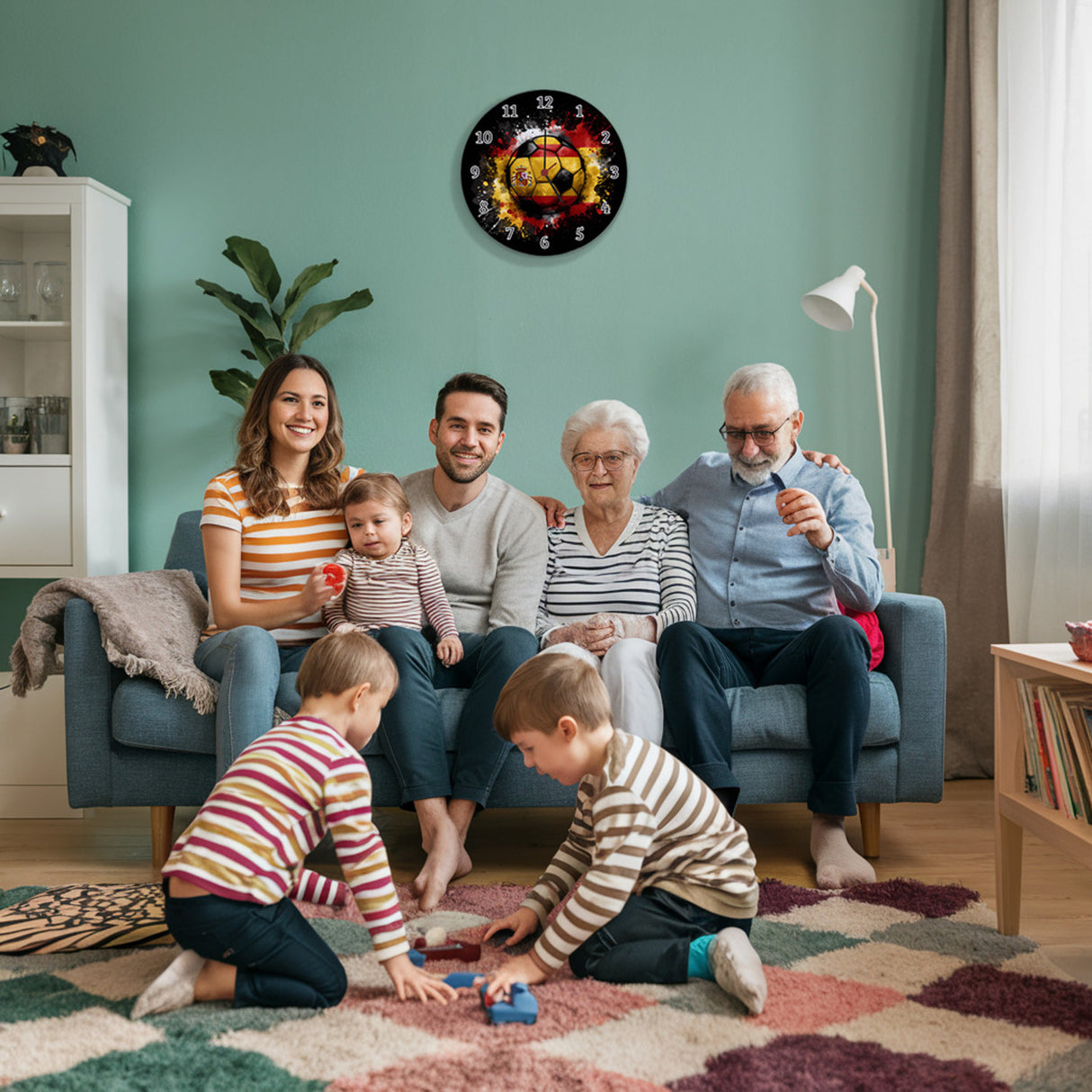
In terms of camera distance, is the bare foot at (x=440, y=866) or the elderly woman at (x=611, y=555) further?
the elderly woman at (x=611, y=555)

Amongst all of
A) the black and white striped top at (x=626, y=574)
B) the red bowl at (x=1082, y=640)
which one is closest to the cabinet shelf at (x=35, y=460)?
the black and white striped top at (x=626, y=574)

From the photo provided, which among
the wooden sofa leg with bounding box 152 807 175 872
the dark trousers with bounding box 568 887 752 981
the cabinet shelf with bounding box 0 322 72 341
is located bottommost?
the wooden sofa leg with bounding box 152 807 175 872

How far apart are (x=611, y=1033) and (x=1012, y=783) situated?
87 cm

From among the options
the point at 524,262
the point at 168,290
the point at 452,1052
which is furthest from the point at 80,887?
the point at 524,262

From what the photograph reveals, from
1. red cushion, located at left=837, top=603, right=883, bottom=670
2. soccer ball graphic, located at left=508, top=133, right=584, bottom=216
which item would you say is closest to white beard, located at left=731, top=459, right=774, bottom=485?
red cushion, located at left=837, top=603, right=883, bottom=670

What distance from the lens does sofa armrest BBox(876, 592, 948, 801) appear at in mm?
2203

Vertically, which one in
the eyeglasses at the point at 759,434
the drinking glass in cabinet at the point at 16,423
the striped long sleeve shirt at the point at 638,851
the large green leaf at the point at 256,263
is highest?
the large green leaf at the point at 256,263

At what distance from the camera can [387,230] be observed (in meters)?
3.28

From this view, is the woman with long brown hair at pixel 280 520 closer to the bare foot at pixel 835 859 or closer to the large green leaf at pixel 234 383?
the large green leaf at pixel 234 383

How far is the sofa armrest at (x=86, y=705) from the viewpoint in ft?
7.13

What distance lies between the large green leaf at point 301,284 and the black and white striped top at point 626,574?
3.82 ft

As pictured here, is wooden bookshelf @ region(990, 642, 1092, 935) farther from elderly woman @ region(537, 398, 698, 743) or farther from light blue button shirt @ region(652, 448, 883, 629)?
elderly woman @ region(537, 398, 698, 743)

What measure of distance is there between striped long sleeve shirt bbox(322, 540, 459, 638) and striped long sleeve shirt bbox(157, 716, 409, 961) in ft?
2.74

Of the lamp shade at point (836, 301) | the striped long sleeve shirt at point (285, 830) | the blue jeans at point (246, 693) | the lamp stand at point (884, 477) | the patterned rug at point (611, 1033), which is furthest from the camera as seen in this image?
the lamp stand at point (884, 477)
